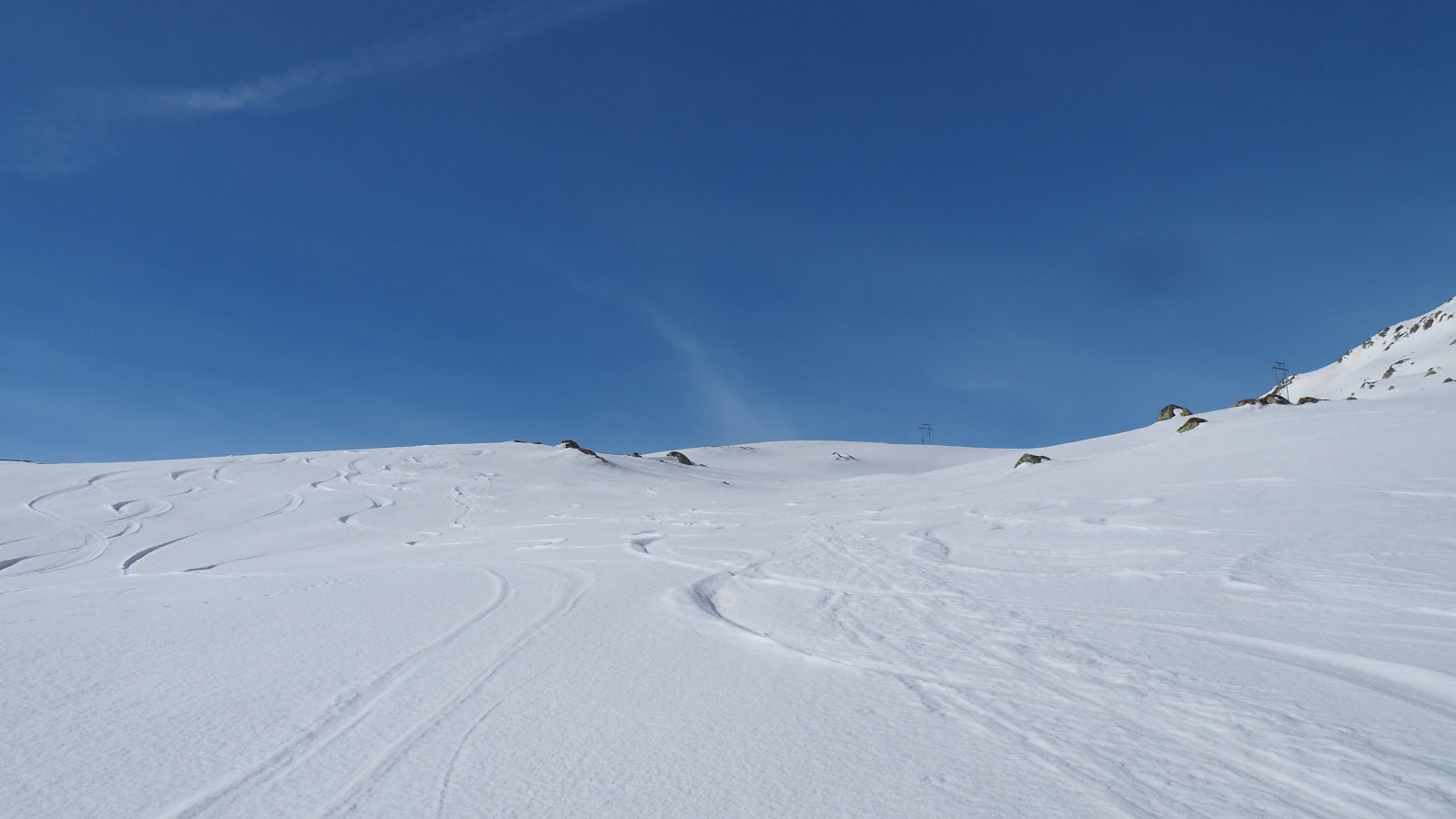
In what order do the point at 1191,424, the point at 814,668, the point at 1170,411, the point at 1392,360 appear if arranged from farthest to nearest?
1. the point at 1392,360
2. the point at 1170,411
3. the point at 1191,424
4. the point at 814,668

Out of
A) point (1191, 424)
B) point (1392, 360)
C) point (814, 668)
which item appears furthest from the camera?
point (1392, 360)

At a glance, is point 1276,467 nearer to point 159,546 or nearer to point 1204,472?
point 1204,472

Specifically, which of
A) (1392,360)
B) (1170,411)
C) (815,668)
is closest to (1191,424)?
(1170,411)

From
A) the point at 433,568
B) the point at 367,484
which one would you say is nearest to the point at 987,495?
the point at 433,568

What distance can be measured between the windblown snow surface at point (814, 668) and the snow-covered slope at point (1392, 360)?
108 ft

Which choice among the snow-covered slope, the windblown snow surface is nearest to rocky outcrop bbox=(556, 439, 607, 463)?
the windblown snow surface

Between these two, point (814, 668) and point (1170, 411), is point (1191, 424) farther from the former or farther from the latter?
point (814, 668)

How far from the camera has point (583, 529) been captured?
11.0 m

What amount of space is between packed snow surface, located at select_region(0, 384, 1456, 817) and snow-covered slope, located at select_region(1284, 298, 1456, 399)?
110 feet

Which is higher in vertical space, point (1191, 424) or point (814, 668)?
point (1191, 424)

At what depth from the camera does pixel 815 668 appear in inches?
138

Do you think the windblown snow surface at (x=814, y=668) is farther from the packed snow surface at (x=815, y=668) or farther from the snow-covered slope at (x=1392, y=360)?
the snow-covered slope at (x=1392, y=360)

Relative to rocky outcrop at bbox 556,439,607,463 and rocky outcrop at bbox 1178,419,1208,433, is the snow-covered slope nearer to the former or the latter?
rocky outcrop at bbox 1178,419,1208,433

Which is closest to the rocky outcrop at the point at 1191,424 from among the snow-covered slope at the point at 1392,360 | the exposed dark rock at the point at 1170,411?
the exposed dark rock at the point at 1170,411
